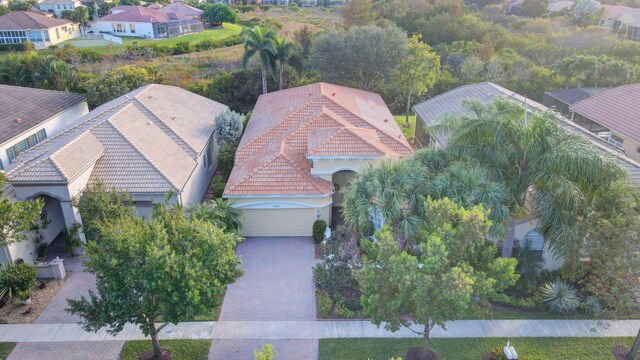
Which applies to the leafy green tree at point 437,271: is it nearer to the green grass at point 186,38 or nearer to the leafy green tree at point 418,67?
the leafy green tree at point 418,67

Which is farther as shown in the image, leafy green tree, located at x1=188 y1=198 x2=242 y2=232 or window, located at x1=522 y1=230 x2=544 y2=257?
leafy green tree, located at x1=188 y1=198 x2=242 y2=232

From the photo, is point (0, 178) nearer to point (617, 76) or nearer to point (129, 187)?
point (129, 187)

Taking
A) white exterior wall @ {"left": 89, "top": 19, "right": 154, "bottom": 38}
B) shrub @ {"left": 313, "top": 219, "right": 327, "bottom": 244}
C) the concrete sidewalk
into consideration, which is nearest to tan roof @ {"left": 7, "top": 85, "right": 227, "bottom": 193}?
the concrete sidewalk

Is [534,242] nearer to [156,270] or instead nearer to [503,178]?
[503,178]

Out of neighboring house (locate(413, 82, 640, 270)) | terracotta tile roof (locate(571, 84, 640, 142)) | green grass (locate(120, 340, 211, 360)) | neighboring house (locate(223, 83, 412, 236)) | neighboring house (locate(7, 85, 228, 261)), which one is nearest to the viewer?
green grass (locate(120, 340, 211, 360))

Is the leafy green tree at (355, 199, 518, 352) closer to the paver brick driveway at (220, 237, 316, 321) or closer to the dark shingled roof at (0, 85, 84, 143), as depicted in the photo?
the paver brick driveway at (220, 237, 316, 321)

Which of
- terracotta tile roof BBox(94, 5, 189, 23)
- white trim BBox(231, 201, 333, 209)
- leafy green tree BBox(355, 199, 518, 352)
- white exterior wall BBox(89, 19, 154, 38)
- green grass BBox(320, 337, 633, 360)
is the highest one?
terracotta tile roof BBox(94, 5, 189, 23)

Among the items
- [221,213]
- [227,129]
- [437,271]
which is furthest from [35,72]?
[437,271]

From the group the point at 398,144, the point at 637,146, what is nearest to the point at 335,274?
the point at 398,144
